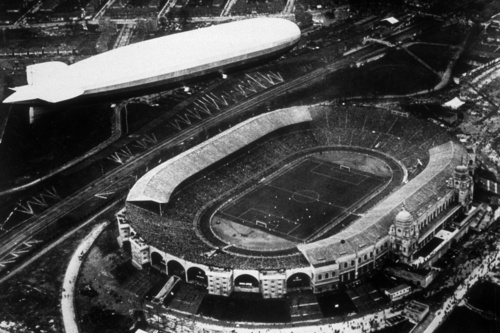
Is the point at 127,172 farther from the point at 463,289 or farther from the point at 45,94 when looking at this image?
the point at 463,289

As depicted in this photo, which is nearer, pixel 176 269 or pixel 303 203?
pixel 176 269

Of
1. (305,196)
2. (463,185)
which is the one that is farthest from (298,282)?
(463,185)

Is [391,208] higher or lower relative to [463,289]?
higher

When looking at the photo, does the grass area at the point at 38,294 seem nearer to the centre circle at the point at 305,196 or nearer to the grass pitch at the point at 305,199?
the grass pitch at the point at 305,199

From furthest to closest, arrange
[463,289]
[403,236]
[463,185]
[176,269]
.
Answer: [463,185], [176,269], [403,236], [463,289]

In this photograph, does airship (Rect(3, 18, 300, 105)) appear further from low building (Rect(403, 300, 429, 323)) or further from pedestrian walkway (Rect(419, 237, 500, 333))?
low building (Rect(403, 300, 429, 323))

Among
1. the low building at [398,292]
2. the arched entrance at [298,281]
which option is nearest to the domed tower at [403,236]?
the low building at [398,292]

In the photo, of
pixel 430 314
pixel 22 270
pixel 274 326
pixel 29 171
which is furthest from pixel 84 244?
pixel 430 314
